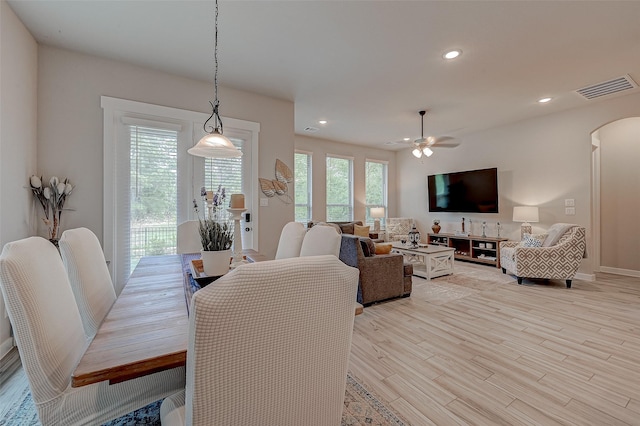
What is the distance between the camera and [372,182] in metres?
7.51

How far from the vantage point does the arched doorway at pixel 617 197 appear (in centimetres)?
471

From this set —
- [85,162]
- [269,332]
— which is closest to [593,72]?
[269,332]

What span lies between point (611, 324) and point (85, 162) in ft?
18.6

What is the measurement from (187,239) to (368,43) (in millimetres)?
2755

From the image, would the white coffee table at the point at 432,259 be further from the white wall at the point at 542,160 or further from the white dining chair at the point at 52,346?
the white dining chair at the point at 52,346

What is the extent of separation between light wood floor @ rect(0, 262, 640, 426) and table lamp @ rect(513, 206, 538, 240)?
1.57 meters

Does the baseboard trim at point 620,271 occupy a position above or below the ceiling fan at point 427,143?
below

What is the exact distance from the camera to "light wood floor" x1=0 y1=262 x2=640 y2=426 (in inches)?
64.6

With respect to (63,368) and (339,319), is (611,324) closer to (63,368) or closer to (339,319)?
(339,319)

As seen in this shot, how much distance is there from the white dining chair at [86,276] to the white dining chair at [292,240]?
122 cm

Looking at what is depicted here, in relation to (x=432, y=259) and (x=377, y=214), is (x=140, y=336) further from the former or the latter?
(x=377, y=214)

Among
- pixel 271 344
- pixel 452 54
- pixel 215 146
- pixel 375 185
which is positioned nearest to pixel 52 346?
pixel 271 344

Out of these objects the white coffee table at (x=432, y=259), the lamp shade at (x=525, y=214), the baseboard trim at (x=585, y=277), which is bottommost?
the baseboard trim at (x=585, y=277)

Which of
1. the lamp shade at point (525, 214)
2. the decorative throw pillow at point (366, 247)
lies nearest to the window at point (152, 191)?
the decorative throw pillow at point (366, 247)
